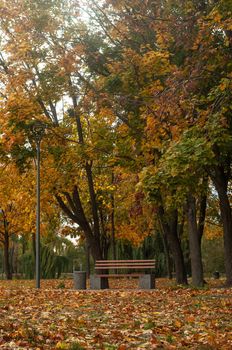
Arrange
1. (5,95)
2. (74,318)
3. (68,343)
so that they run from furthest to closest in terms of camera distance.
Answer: (5,95) < (74,318) < (68,343)

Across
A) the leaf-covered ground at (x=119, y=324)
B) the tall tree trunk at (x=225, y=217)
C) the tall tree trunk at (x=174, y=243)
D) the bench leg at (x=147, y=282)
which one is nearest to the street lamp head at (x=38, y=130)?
the tall tree trunk at (x=174, y=243)

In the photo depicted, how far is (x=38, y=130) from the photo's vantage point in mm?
20578

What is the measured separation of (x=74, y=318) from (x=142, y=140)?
30.8 ft

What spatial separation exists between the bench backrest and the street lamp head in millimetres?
5002

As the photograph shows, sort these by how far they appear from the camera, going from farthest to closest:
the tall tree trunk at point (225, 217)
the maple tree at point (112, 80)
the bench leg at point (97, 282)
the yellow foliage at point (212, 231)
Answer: the yellow foliage at point (212, 231) < the bench leg at point (97, 282) < the tall tree trunk at point (225, 217) < the maple tree at point (112, 80)

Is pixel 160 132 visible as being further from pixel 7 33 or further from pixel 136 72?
pixel 7 33

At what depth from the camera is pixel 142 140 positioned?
18.5m

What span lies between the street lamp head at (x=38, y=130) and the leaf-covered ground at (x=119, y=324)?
722 centimetres

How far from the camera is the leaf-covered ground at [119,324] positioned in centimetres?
740

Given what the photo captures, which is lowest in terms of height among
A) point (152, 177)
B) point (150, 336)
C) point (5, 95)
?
point (150, 336)

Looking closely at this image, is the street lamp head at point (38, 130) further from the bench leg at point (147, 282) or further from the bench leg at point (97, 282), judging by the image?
the bench leg at point (147, 282)

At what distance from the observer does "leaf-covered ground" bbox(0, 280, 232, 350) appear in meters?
7.40

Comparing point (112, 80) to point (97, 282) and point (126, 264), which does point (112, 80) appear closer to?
point (126, 264)

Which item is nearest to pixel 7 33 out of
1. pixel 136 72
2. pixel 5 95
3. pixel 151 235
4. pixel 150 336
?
pixel 5 95
